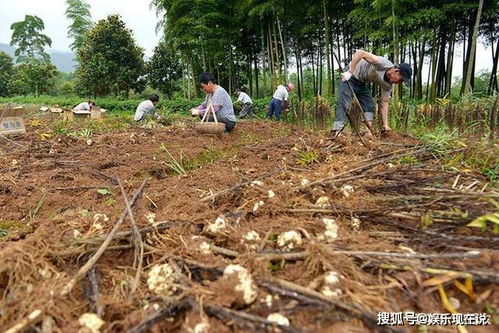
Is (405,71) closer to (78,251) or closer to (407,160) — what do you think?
(407,160)

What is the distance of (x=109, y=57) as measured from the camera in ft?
66.6

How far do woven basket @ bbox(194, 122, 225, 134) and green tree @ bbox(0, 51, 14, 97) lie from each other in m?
32.9

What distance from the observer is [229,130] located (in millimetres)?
5832

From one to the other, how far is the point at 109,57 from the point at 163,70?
176 inches

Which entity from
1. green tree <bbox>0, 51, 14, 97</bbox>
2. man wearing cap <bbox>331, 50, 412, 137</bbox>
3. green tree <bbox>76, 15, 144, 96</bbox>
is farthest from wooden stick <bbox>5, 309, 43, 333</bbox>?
green tree <bbox>0, 51, 14, 97</bbox>

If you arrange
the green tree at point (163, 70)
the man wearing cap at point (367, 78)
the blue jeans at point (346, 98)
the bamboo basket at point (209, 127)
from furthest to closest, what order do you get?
the green tree at point (163, 70) → the bamboo basket at point (209, 127) → the blue jeans at point (346, 98) → the man wearing cap at point (367, 78)

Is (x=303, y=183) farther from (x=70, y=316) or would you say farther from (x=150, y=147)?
(x=150, y=147)

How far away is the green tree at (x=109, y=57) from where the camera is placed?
2000 cm

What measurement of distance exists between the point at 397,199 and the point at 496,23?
689 inches

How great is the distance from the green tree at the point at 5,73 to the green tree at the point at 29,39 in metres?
Result: 1.77

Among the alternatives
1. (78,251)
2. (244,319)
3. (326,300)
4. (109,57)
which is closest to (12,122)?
(78,251)

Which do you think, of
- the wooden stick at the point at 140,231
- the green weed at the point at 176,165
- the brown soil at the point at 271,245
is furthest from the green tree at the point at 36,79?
the wooden stick at the point at 140,231

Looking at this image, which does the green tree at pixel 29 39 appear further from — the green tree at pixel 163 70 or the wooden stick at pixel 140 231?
the wooden stick at pixel 140 231

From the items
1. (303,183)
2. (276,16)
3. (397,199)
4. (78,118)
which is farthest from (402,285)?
(276,16)
